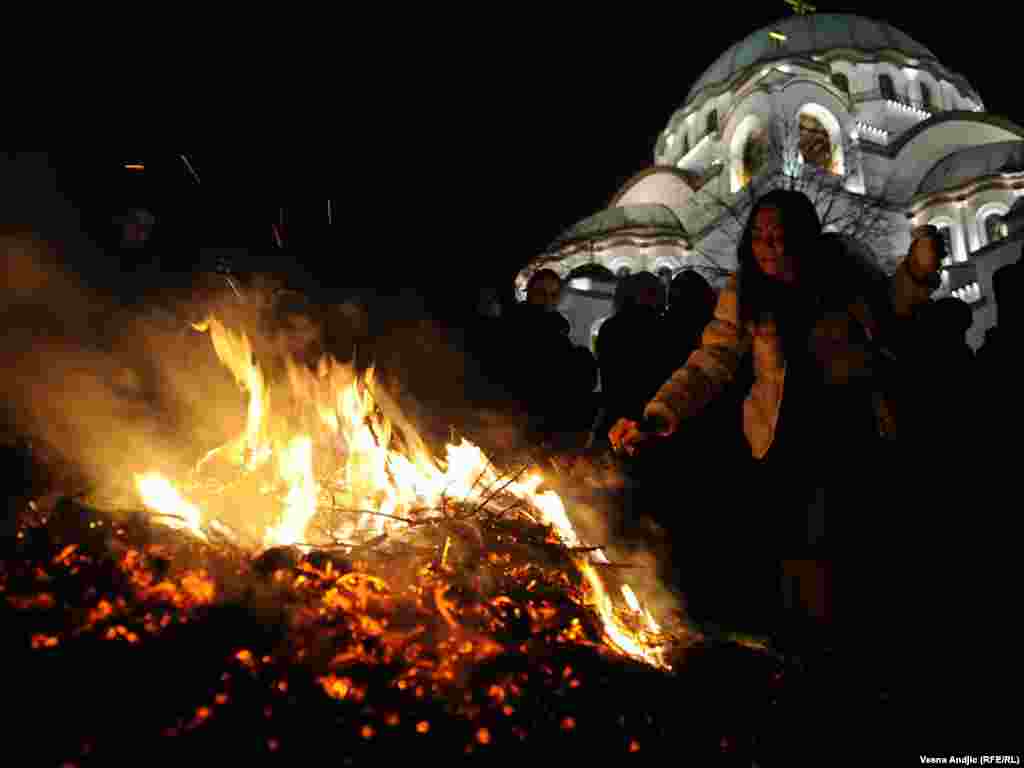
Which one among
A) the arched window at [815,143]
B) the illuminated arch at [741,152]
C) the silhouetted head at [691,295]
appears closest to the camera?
the silhouetted head at [691,295]

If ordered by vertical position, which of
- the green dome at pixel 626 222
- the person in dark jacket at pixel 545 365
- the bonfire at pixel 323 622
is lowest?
the bonfire at pixel 323 622

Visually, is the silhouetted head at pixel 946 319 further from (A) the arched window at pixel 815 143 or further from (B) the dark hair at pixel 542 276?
(A) the arched window at pixel 815 143

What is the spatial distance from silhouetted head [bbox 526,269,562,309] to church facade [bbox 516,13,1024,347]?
22.9m

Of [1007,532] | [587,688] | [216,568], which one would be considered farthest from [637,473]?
[216,568]

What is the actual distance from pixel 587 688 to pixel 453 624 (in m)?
0.59

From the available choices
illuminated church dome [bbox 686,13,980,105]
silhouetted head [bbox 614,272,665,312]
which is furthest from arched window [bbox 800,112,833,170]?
silhouetted head [bbox 614,272,665,312]

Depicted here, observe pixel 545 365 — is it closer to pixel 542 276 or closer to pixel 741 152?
pixel 542 276

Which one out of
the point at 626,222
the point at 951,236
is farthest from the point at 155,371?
the point at 951,236

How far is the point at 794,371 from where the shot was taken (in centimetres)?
360

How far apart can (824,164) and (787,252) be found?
34.7 meters

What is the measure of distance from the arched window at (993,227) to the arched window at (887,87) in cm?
1173

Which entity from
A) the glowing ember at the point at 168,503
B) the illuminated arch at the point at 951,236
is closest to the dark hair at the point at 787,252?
the glowing ember at the point at 168,503

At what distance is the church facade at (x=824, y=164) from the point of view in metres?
28.8

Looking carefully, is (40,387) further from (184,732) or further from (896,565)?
(896,565)
